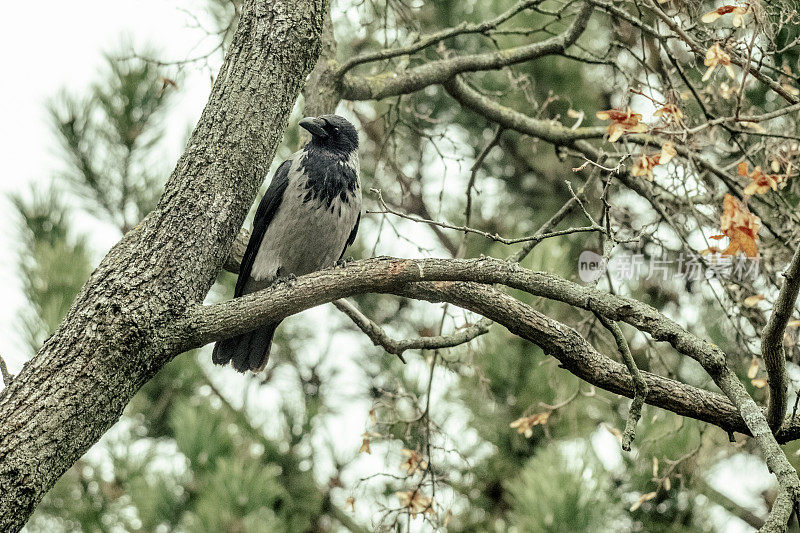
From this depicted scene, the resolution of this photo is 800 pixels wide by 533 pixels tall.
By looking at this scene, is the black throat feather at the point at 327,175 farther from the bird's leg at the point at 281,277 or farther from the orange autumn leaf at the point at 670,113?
the orange autumn leaf at the point at 670,113

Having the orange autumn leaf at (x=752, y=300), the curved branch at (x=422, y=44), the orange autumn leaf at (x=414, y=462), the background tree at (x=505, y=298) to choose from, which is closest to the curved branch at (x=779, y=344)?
the background tree at (x=505, y=298)

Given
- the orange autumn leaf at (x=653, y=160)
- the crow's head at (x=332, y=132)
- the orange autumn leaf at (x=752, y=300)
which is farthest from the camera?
the crow's head at (x=332, y=132)

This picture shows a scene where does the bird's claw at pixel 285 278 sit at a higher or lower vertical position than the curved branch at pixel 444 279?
higher

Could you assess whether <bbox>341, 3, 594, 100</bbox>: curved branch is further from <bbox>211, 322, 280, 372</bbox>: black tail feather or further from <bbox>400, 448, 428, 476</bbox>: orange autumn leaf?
<bbox>400, 448, 428, 476</bbox>: orange autumn leaf

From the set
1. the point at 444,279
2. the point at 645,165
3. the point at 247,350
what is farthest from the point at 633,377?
the point at 247,350

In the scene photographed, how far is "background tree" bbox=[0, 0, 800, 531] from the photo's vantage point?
2771mm

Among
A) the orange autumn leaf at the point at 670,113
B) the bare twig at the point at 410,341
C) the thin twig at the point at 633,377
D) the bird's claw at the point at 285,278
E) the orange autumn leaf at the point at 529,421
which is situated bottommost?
the thin twig at the point at 633,377

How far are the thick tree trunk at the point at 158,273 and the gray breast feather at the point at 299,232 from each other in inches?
35.9

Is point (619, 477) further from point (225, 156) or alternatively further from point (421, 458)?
point (225, 156)

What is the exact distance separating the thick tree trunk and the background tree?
35mm

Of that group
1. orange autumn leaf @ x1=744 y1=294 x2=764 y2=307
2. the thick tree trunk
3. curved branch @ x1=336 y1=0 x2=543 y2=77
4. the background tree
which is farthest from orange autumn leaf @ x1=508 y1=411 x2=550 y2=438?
curved branch @ x1=336 y1=0 x2=543 y2=77

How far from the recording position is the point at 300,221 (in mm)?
4074

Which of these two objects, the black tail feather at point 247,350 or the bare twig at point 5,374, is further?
the black tail feather at point 247,350

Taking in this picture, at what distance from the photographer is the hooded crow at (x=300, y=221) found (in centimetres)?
408
